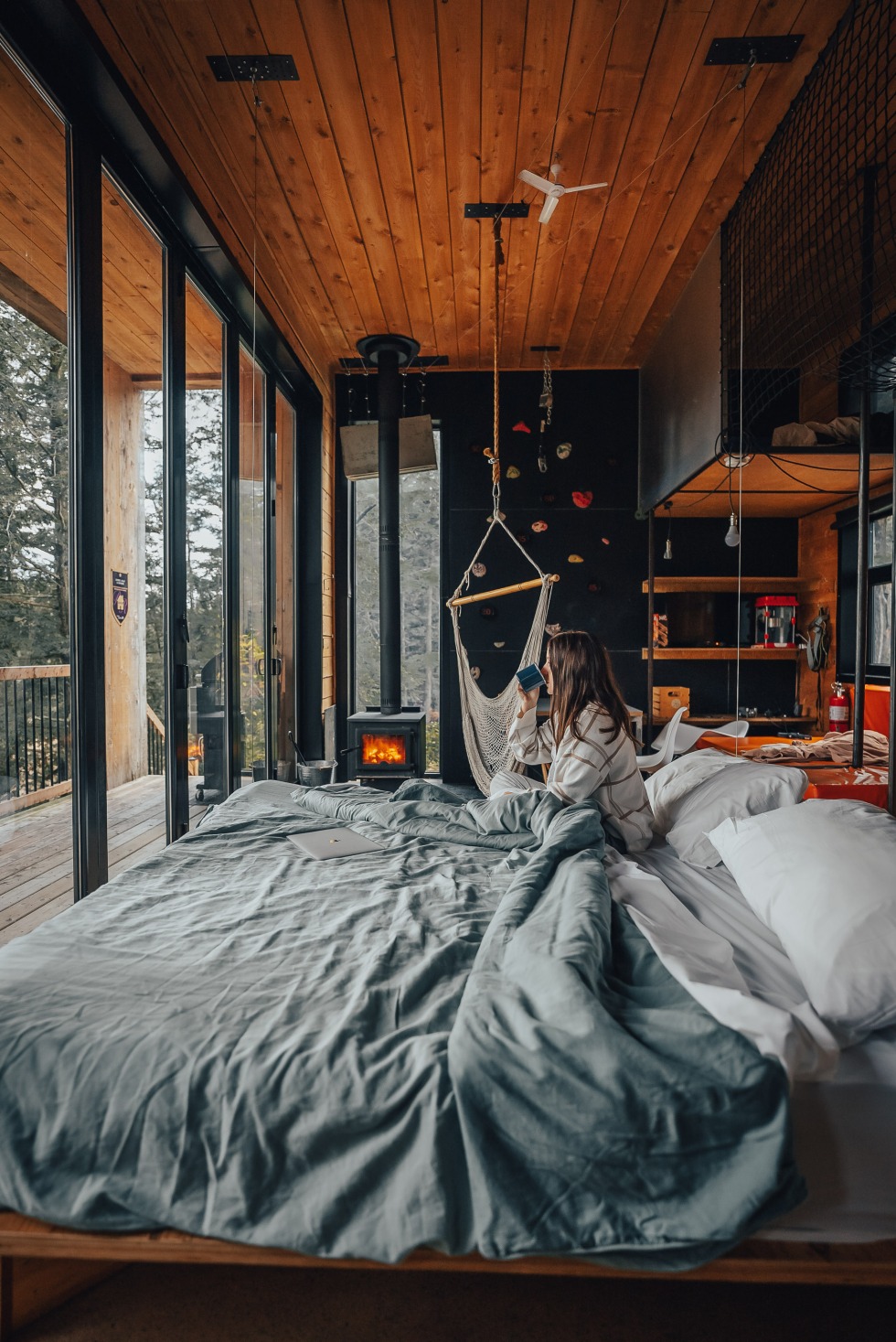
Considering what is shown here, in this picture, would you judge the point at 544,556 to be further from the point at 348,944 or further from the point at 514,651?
the point at 348,944

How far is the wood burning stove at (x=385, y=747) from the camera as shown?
417cm

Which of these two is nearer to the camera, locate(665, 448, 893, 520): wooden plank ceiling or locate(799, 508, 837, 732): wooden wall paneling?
locate(665, 448, 893, 520): wooden plank ceiling

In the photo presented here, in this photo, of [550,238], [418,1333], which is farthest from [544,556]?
[418,1333]

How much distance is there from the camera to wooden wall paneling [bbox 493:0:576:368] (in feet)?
7.20

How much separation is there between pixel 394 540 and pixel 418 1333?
3603 millimetres

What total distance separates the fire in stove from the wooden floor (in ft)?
6.35

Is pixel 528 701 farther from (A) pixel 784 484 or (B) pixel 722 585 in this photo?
(B) pixel 722 585

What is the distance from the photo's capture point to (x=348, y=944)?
135 cm

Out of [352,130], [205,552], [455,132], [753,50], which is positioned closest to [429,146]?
[455,132]

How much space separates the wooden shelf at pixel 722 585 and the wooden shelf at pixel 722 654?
373mm

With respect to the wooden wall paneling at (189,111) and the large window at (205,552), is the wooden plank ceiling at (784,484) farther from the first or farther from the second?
the wooden wall paneling at (189,111)

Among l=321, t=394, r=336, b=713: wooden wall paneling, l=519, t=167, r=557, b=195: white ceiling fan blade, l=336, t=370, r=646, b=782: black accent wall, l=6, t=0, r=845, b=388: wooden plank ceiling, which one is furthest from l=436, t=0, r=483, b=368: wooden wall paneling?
l=321, t=394, r=336, b=713: wooden wall paneling

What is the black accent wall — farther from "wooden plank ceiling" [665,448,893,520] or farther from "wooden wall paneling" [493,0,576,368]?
"wooden wall paneling" [493,0,576,368]

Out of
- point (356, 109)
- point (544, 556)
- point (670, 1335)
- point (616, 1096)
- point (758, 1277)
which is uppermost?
point (356, 109)
